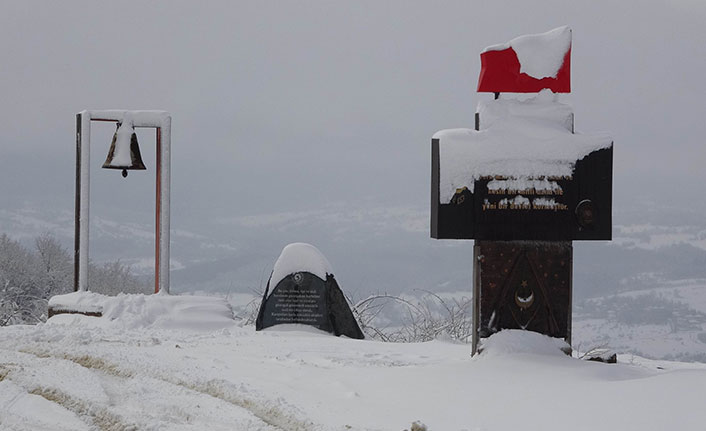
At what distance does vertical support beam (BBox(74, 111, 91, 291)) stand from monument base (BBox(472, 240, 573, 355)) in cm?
699

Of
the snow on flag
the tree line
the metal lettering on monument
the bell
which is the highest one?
the snow on flag

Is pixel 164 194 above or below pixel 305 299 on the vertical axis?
above

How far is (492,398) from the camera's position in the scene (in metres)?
5.96

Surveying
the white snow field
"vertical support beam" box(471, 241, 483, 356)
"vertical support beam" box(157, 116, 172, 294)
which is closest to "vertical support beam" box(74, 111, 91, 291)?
"vertical support beam" box(157, 116, 172, 294)

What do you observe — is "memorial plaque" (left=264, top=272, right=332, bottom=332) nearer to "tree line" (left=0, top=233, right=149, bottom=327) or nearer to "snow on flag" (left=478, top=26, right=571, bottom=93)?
"snow on flag" (left=478, top=26, right=571, bottom=93)

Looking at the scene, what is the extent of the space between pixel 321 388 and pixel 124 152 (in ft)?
23.2

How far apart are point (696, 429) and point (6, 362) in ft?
17.3

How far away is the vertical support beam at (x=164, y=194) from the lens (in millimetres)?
12609

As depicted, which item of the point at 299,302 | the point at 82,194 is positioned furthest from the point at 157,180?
the point at 299,302

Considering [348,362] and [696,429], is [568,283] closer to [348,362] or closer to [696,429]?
[348,362]

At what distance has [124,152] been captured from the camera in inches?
481

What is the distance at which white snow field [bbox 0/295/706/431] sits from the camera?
210 inches

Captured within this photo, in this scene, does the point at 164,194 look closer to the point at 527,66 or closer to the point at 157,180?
the point at 157,180

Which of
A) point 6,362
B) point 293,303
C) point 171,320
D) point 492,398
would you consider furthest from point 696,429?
point 171,320
